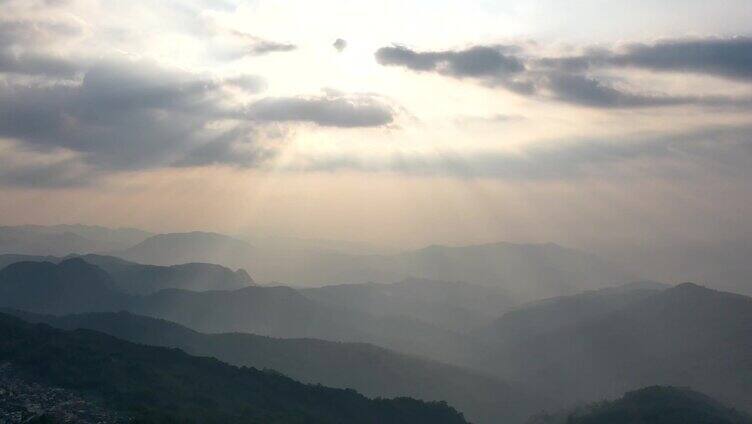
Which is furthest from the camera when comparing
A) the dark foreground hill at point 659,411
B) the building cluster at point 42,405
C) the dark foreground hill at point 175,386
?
the dark foreground hill at point 659,411

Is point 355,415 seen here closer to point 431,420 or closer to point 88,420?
point 431,420

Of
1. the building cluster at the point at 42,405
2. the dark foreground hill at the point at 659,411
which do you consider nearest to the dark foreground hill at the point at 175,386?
the building cluster at the point at 42,405

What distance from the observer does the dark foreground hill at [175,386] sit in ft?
295

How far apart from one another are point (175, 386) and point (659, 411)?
305ft

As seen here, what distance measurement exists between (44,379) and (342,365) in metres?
119

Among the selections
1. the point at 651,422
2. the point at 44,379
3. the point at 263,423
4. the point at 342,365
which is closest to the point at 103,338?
the point at 44,379

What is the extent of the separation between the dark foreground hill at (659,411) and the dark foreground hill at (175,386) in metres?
32.2

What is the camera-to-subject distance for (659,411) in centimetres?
12769

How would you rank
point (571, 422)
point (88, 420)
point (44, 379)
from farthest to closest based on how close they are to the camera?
1. point (571, 422)
2. point (44, 379)
3. point (88, 420)

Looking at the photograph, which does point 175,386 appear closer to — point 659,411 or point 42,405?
point 42,405

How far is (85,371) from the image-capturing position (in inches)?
3757

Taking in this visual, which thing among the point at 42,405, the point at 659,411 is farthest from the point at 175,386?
the point at 659,411

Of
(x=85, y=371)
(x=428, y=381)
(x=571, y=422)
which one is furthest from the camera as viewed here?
(x=428, y=381)

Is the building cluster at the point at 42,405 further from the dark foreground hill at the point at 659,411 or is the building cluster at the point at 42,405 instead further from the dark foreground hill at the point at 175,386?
the dark foreground hill at the point at 659,411
